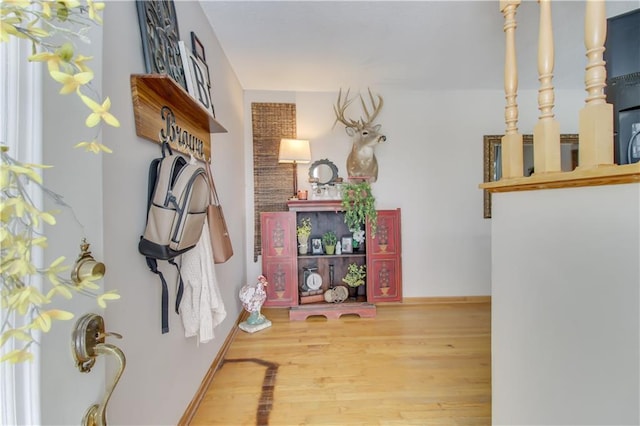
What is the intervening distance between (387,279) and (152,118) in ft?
8.44

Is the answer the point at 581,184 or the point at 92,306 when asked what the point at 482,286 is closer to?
the point at 581,184

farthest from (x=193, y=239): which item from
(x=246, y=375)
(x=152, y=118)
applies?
(x=246, y=375)

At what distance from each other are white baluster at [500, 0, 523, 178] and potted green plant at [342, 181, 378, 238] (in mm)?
1738

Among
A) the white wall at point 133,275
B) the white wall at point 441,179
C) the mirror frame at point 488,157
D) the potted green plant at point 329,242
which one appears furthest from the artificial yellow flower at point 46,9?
the mirror frame at point 488,157

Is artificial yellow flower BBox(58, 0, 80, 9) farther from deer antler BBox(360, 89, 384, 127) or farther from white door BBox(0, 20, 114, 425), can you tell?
deer antler BBox(360, 89, 384, 127)

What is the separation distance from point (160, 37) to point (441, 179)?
3.08 metres

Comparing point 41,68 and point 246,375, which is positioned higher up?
point 41,68

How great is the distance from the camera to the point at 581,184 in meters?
0.79

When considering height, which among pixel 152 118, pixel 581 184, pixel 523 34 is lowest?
pixel 581 184

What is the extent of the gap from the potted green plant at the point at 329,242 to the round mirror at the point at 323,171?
25.2 inches

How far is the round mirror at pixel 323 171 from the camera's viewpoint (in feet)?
10.4

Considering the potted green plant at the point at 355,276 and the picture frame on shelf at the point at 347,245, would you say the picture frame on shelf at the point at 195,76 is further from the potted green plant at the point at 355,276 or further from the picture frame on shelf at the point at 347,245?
the potted green plant at the point at 355,276

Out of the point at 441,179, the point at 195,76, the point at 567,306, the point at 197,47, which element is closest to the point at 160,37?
the point at 195,76

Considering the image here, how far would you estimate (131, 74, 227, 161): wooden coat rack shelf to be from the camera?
106cm
